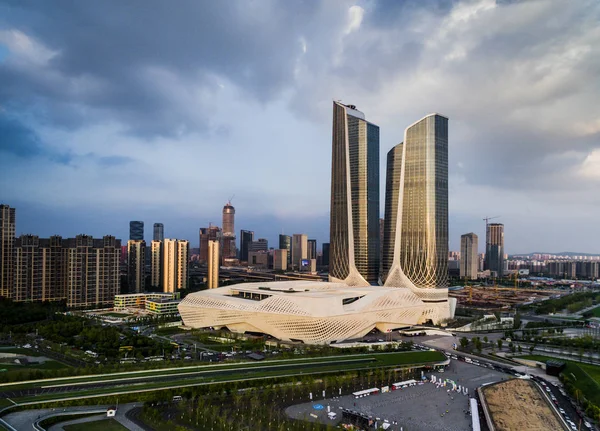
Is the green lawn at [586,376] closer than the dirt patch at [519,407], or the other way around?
the dirt patch at [519,407]

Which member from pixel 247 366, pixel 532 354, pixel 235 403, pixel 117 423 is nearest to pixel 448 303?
pixel 532 354

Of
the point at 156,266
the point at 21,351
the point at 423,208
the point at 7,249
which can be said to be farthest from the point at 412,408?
the point at 156,266

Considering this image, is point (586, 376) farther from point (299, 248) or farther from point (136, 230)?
point (136, 230)

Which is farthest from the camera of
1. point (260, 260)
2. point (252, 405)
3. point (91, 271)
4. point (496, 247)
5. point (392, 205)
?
point (260, 260)

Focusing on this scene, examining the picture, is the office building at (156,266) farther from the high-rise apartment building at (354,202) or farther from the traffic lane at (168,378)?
the traffic lane at (168,378)

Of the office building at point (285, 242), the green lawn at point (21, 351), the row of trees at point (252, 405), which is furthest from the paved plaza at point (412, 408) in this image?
the office building at point (285, 242)
